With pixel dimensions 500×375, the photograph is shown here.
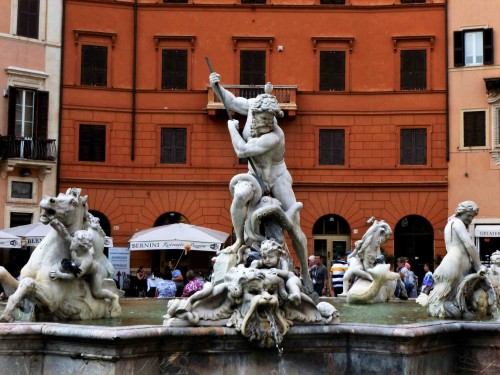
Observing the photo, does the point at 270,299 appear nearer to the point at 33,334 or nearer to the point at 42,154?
the point at 33,334

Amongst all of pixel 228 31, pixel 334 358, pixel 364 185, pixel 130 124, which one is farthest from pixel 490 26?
pixel 334 358

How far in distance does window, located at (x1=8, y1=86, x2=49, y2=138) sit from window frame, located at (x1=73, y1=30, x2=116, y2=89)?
5.84 feet

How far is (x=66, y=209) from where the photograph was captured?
7.91 m

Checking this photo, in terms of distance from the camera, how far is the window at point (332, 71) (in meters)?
35.8

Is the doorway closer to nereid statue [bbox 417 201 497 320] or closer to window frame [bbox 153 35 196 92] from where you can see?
window frame [bbox 153 35 196 92]

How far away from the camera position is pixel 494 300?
890 centimetres

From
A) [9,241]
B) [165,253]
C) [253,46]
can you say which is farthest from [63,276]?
[253,46]

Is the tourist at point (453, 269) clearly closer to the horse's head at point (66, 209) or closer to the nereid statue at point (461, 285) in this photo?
the nereid statue at point (461, 285)

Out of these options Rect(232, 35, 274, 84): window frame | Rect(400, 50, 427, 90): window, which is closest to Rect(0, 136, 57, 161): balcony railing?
Rect(232, 35, 274, 84): window frame

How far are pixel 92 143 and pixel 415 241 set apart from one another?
13444mm

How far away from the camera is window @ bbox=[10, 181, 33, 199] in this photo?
33156 mm

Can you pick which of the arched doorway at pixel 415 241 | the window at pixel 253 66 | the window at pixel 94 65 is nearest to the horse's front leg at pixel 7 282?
the arched doorway at pixel 415 241

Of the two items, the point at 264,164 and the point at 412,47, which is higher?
the point at 412,47

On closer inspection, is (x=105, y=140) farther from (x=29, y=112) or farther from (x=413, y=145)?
(x=413, y=145)
